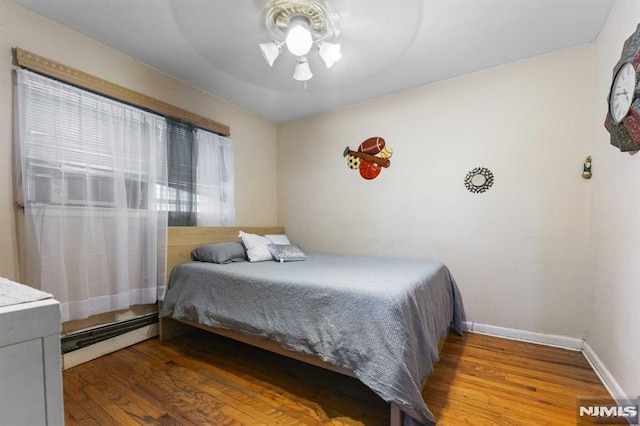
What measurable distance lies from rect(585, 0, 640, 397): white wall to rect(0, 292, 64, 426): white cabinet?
228 centimetres

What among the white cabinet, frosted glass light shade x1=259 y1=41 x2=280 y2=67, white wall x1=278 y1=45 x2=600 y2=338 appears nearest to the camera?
the white cabinet

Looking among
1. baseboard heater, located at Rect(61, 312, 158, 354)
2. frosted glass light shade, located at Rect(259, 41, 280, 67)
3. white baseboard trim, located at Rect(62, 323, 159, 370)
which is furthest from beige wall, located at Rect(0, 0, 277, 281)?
frosted glass light shade, located at Rect(259, 41, 280, 67)

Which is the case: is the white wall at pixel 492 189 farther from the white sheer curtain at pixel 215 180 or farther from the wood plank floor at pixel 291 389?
the white sheer curtain at pixel 215 180

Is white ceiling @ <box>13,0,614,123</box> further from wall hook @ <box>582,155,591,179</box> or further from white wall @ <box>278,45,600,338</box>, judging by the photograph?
wall hook @ <box>582,155,591,179</box>

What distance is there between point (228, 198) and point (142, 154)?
3.14 feet

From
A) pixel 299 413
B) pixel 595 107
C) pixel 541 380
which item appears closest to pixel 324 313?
pixel 299 413

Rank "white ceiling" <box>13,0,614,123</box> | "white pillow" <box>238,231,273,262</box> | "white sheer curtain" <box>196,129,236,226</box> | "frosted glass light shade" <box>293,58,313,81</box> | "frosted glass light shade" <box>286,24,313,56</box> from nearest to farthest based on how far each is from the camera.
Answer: "frosted glass light shade" <box>286,24,313,56</box> → "white ceiling" <box>13,0,614,123</box> → "frosted glass light shade" <box>293,58,313,81</box> → "white pillow" <box>238,231,273,262</box> → "white sheer curtain" <box>196,129,236,226</box>

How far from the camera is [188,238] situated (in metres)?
2.61

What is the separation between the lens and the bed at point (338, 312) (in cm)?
132

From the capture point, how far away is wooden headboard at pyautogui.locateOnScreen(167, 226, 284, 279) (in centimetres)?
247

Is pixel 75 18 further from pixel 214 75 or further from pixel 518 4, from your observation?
pixel 518 4

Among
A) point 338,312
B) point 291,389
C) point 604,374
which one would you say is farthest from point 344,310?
point 604,374

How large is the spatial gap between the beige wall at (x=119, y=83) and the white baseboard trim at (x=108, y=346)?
2.17 ft

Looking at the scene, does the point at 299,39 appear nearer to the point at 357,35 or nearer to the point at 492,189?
the point at 357,35
